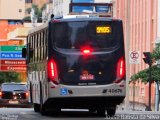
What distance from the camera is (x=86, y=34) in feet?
82.4

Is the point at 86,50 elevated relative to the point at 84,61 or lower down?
elevated

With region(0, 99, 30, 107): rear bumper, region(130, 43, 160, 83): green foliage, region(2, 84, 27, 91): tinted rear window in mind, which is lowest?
region(0, 99, 30, 107): rear bumper

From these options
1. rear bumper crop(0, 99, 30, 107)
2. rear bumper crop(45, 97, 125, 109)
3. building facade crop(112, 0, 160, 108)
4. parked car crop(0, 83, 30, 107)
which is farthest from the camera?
building facade crop(112, 0, 160, 108)

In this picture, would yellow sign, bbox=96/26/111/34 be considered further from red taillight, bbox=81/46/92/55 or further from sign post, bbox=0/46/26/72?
sign post, bbox=0/46/26/72

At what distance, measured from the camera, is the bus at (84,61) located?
24938mm

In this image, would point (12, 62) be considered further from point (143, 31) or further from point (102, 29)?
point (102, 29)

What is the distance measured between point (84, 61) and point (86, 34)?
90 cm

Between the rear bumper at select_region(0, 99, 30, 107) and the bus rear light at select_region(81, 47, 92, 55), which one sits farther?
the rear bumper at select_region(0, 99, 30, 107)

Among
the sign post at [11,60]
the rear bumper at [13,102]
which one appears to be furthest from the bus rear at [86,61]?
the sign post at [11,60]

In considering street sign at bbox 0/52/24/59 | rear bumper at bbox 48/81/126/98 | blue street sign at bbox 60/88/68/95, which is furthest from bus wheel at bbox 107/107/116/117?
street sign at bbox 0/52/24/59

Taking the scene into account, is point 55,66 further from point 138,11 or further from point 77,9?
point 77,9

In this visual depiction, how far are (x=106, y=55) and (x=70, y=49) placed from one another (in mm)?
1203

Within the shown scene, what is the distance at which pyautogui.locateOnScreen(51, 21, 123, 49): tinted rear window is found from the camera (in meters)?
25.0

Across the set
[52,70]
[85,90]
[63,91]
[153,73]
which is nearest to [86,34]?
[52,70]
